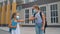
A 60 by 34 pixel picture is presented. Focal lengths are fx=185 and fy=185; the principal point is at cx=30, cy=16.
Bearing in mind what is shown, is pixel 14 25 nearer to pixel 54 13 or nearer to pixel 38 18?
pixel 38 18

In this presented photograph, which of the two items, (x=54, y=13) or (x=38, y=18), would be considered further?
(x=54, y=13)

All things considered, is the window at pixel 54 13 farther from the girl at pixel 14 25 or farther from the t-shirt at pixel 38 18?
the girl at pixel 14 25

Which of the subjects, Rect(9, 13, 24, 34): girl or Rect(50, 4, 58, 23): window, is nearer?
Rect(9, 13, 24, 34): girl

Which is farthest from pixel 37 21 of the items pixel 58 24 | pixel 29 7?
pixel 29 7

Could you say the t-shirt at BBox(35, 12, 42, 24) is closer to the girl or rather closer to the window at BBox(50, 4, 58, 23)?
the girl

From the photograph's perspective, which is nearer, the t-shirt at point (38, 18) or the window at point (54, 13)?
the t-shirt at point (38, 18)

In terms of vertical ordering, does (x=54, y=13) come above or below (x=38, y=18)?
below

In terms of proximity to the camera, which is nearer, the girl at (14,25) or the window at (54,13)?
the girl at (14,25)

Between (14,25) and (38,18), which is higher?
(38,18)

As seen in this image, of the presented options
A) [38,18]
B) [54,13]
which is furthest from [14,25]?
[54,13]

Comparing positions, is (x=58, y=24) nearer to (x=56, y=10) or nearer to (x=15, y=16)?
(x=56, y=10)

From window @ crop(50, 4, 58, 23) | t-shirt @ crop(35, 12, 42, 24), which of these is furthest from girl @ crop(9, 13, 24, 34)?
window @ crop(50, 4, 58, 23)

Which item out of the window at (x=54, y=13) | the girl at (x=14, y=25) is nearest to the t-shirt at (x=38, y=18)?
the girl at (x=14, y=25)

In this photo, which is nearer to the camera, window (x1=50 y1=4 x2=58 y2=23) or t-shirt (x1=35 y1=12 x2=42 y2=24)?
t-shirt (x1=35 y1=12 x2=42 y2=24)
